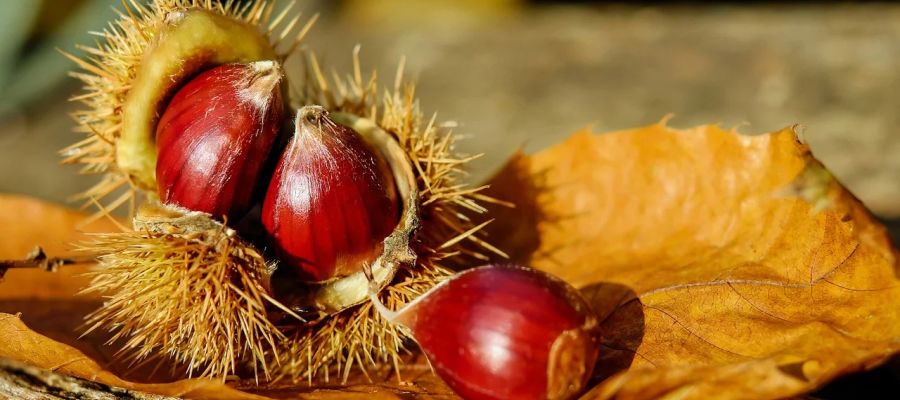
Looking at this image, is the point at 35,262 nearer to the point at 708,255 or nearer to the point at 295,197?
the point at 295,197

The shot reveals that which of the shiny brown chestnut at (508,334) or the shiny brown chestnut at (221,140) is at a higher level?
→ the shiny brown chestnut at (221,140)

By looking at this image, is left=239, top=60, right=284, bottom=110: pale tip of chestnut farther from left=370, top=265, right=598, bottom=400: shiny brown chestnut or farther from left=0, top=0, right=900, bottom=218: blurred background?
left=0, top=0, right=900, bottom=218: blurred background

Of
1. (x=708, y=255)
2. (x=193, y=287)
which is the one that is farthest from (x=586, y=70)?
(x=193, y=287)

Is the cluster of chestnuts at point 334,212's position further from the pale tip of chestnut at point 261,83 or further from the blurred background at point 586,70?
the blurred background at point 586,70

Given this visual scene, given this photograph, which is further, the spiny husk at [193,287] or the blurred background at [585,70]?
the blurred background at [585,70]

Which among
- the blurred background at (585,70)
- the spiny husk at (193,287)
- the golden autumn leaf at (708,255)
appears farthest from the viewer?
the blurred background at (585,70)

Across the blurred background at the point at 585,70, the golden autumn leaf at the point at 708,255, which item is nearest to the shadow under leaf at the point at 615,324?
the golden autumn leaf at the point at 708,255

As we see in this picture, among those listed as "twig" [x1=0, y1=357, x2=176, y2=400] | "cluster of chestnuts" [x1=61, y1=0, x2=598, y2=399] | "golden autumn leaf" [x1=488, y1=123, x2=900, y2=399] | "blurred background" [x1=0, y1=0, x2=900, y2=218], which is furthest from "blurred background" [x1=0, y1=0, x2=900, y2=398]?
"twig" [x1=0, y1=357, x2=176, y2=400]
